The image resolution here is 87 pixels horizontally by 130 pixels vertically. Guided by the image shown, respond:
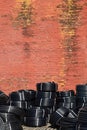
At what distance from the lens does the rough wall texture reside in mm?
16625

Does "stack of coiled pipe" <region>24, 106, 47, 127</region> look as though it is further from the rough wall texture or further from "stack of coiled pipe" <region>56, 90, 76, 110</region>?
the rough wall texture

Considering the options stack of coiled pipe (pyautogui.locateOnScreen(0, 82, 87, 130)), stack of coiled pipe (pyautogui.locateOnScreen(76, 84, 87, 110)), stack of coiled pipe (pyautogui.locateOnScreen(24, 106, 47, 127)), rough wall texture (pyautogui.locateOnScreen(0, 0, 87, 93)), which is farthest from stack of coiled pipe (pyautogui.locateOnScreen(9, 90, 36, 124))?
stack of coiled pipe (pyautogui.locateOnScreen(76, 84, 87, 110))

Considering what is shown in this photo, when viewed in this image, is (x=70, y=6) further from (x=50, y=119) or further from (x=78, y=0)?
(x=50, y=119)

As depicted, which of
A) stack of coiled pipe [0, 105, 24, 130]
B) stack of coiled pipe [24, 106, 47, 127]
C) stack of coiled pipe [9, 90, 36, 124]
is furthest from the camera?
stack of coiled pipe [9, 90, 36, 124]

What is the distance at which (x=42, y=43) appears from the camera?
55.0 feet

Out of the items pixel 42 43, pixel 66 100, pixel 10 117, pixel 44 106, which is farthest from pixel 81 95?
pixel 10 117

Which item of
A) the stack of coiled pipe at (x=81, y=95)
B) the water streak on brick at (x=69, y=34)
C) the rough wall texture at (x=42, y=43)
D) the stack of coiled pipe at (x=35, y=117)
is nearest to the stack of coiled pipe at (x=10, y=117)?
the stack of coiled pipe at (x=35, y=117)

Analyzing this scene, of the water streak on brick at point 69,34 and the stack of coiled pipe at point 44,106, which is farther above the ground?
the water streak on brick at point 69,34

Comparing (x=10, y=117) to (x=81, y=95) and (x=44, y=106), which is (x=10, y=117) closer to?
(x=44, y=106)

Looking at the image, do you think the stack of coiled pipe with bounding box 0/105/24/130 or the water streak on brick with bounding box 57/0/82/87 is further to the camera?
the water streak on brick with bounding box 57/0/82/87

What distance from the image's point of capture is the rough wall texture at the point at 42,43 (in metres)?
16.6

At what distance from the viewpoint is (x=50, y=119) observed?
1391 centimetres

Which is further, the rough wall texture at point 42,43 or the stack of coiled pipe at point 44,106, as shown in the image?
the rough wall texture at point 42,43

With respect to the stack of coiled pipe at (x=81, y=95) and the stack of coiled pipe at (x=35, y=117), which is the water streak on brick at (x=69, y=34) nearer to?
the stack of coiled pipe at (x=81, y=95)
